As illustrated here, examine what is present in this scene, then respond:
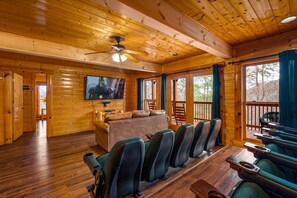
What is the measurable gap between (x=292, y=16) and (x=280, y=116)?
6.08 ft

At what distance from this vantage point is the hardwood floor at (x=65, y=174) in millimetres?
1900

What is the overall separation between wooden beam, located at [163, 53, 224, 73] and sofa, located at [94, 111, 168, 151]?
78.9 inches

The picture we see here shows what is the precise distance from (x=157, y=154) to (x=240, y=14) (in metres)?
2.54

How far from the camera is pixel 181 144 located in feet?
6.73

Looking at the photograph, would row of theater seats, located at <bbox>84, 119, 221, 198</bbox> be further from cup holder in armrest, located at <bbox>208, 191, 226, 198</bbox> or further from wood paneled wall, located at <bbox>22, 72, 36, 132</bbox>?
wood paneled wall, located at <bbox>22, 72, 36, 132</bbox>

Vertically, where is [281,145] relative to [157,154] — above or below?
above

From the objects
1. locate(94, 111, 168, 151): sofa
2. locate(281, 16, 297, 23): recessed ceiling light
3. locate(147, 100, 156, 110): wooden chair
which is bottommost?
locate(94, 111, 168, 151): sofa

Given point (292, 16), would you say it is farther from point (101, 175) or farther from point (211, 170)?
point (101, 175)

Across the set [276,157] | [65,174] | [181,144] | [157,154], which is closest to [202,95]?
[181,144]

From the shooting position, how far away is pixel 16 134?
14.3 feet

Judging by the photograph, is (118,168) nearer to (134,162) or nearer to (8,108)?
(134,162)

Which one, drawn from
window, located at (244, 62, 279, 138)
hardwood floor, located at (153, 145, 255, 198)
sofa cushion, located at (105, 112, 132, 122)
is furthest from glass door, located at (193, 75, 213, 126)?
hardwood floor, located at (153, 145, 255, 198)

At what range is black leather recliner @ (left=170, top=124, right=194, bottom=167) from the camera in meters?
2.02

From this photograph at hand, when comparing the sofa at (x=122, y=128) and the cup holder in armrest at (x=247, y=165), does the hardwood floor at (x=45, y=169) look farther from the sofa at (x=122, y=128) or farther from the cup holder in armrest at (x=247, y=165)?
the cup holder in armrest at (x=247, y=165)
